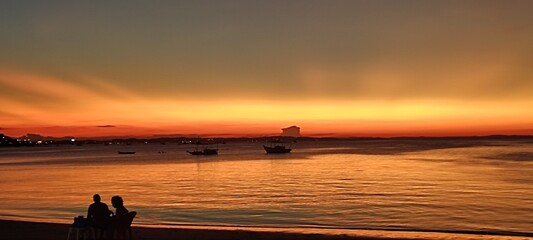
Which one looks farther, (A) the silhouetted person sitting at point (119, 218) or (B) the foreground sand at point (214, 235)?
(B) the foreground sand at point (214, 235)

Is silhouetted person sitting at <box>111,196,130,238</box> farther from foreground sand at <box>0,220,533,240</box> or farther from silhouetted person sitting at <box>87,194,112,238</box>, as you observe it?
foreground sand at <box>0,220,533,240</box>

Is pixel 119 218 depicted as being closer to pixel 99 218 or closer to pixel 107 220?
pixel 107 220

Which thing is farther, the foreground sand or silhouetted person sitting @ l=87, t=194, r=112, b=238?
the foreground sand

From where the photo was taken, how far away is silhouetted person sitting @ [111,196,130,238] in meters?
14.4

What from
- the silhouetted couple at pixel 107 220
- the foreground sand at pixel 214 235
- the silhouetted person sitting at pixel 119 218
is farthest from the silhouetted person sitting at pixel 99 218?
the foreground sand at pixel 214 235

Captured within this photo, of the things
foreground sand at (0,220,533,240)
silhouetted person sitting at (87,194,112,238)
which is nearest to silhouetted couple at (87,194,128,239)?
silhouetted person sitting at (87,194,112,238)

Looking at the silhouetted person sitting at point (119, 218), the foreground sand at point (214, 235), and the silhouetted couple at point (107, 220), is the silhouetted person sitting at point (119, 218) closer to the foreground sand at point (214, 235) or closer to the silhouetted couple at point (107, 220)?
the silhouetted couple at point (107, 220)

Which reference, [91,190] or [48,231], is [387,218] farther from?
[91,190]

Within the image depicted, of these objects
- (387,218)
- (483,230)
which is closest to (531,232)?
(483,230)

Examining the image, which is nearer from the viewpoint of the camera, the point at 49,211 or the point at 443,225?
the point at 443,225

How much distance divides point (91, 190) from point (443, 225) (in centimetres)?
3447

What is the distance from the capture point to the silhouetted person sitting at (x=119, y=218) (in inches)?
565

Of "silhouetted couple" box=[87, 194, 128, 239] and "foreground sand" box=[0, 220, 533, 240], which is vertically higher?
"silhouetted couple" box=[87, 194, 128, 239]

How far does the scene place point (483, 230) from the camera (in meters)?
23.4
